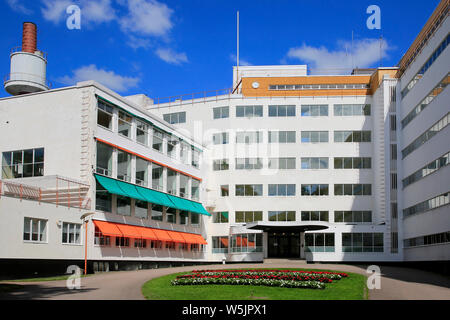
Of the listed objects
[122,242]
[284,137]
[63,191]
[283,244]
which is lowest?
[283,244]

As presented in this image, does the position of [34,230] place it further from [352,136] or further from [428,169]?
[352,136]

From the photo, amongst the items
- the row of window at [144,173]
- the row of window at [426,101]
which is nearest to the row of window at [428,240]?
the row of window at [426,101]

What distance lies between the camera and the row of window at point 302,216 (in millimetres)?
63469

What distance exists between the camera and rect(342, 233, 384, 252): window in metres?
59.3

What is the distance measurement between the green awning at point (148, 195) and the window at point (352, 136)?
59.5 ft

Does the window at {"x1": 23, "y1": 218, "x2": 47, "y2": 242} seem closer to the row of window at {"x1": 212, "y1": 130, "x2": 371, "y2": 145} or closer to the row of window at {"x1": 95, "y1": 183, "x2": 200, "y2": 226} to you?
the row of window at {"x1": 95, "y1": 183, "x2": 200, "y2": 226}

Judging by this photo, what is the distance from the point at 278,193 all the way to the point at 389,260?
48.4 feet

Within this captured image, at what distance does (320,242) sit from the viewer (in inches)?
2382

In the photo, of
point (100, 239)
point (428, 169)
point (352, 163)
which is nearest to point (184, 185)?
point (100, 239)

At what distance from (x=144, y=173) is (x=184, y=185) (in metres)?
9.46

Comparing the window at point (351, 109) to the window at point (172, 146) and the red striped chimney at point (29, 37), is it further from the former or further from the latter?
the red striped chimney at point (29, 37)

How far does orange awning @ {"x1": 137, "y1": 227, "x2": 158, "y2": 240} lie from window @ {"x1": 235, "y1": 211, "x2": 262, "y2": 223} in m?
16.4
